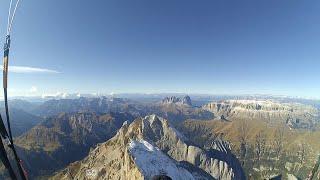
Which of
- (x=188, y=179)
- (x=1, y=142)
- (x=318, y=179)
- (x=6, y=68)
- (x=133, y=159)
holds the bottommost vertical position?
(x=188, y=179)

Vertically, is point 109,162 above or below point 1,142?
below

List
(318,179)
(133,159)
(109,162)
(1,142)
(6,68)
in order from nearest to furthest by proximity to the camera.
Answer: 1. (1,142)
2. (6,68)
3. (318,179)
4. (133,159)
5. (109,162)

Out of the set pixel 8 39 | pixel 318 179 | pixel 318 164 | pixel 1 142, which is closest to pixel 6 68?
pixel 8 39

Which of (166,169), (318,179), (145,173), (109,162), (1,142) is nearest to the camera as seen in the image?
(1,142)

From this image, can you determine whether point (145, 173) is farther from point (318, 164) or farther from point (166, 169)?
point (318, 164)

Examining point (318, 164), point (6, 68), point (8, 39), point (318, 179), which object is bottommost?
point (318, 179)

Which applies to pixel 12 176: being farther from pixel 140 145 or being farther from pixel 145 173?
pixel 140 145

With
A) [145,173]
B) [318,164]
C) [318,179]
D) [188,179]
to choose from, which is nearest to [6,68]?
[318,164]

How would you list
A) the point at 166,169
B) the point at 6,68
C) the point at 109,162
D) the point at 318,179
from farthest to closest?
1. the point at 109,162
2. the point at 166,169
3. the point at 318,179
4. the point at 6,68

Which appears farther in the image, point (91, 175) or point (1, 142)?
point (91, 175)
